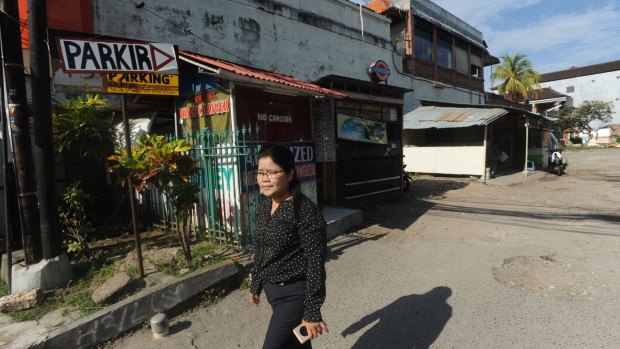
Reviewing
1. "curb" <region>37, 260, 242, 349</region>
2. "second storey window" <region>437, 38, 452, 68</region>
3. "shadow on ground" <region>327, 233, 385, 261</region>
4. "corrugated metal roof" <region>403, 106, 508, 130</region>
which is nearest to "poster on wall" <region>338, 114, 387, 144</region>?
"shadow on ground" <region>327, 233, 385, 261</region>

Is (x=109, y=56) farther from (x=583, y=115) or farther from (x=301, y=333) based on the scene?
(x=583, y=115)

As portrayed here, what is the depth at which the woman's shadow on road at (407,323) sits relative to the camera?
3168 millimetres

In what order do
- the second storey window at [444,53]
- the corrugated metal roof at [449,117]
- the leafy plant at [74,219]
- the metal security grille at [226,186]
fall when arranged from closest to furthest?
the leafy plant at [74,219]
the metal security grille at [226,186]
the corrugated metal roof at [449,117]
the second storey window at [444,53]

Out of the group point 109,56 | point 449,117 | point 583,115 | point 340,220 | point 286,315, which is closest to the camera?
point 286,315

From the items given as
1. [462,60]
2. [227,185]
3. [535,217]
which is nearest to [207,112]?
[227,185]

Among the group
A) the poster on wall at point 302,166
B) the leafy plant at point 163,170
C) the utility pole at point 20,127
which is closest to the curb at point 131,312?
the leafy plant at point 163,170

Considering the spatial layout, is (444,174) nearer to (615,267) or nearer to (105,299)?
(615,267)

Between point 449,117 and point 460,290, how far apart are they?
1177 cm

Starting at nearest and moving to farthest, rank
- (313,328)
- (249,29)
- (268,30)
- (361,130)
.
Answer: (313,328) < (361,130) < (249,29) < (268,30)

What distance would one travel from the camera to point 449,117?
14.6 meters

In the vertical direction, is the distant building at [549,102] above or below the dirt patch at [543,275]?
above

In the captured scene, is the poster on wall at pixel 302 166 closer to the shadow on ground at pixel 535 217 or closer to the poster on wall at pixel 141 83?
the poster on wall at pixel 141 83

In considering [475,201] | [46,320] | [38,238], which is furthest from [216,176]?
[475,201]

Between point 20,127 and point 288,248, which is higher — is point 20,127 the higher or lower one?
the higher one
